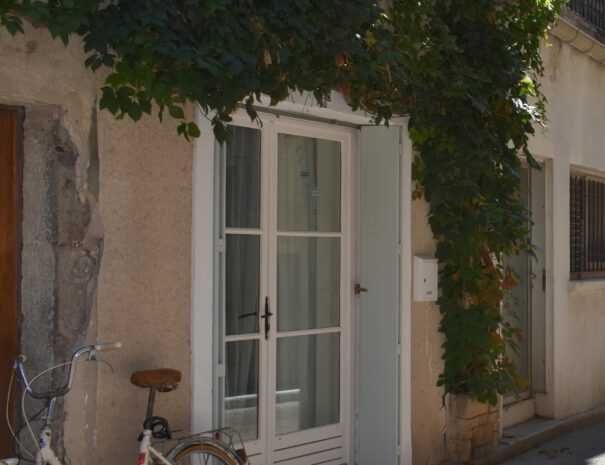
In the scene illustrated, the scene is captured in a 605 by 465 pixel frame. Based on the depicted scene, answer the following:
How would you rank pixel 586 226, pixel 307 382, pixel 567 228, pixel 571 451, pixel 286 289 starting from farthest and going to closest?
1. pixel 586 226
2. pixel 567 228
3. pixel 571 451
4. pixel 307 382
5. pixel 286 289

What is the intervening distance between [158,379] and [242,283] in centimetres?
129

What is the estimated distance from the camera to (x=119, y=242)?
454 cm

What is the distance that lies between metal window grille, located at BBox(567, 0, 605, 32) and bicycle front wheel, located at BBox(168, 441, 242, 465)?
6504mm

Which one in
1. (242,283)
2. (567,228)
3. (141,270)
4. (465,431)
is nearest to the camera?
(141,270)

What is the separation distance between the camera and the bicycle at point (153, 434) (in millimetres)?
3793

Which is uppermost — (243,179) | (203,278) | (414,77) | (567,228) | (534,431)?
(414,77)

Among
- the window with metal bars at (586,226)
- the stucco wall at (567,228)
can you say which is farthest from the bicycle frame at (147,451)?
the window with metal bars at (586,226)

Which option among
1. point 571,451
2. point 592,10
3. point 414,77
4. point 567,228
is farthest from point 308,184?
point 592,10

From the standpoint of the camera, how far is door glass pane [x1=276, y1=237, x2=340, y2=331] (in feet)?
19.2

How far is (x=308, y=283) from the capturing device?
605 centimetres

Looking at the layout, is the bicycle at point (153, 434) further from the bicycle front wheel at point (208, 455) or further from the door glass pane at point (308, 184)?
the door glass pane at point (308, 184)

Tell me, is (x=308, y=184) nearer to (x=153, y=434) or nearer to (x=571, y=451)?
(x=153, y=434)

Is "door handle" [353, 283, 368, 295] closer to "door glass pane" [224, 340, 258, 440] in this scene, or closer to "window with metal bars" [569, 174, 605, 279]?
"door glass pane" [224, 340, 258, 440]

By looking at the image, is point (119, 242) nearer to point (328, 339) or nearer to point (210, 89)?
point (210, 89)
